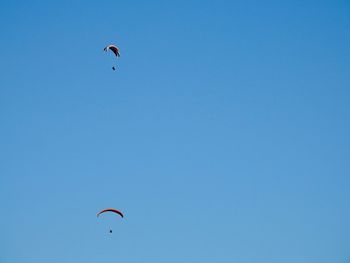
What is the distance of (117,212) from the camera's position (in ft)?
103

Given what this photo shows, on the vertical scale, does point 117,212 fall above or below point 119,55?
below

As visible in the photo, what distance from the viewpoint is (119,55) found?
32.2 m

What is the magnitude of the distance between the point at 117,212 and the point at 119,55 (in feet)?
52.2
